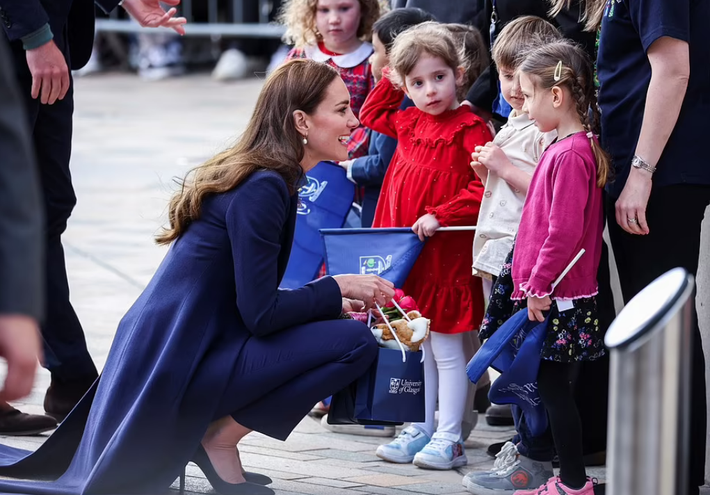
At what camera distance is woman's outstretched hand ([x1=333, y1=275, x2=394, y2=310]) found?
3682 mm

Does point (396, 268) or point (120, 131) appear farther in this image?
point (120, 131)

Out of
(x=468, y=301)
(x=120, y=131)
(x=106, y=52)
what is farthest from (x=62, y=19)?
(x=106, y=52)

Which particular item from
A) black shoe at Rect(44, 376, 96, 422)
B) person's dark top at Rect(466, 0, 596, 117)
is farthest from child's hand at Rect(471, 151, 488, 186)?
black shoe at Rect(44, 376, 96, 422)

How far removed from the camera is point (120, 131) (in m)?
13.1

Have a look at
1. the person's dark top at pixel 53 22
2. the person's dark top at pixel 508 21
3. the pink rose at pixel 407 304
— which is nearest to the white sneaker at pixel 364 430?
the pink rose at pixel 407 304

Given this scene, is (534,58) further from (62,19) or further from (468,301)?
(62,19)

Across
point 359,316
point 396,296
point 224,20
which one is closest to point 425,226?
point 396,296

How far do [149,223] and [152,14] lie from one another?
386cm

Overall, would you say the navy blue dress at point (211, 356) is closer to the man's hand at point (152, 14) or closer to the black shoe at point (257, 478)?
the black shoe at point (257, 478)

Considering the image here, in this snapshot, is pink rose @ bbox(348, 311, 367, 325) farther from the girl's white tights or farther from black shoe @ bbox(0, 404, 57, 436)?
black shoe @ bbox(0, 404, 57, 436)

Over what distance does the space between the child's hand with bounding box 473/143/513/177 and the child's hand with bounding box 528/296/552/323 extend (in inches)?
21.1

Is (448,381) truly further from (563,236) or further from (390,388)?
(563,236)

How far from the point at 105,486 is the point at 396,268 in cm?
120

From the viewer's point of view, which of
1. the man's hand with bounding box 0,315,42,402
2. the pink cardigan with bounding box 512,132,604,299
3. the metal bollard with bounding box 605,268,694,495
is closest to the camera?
the man's hand with bounding box 0,315,42,402
